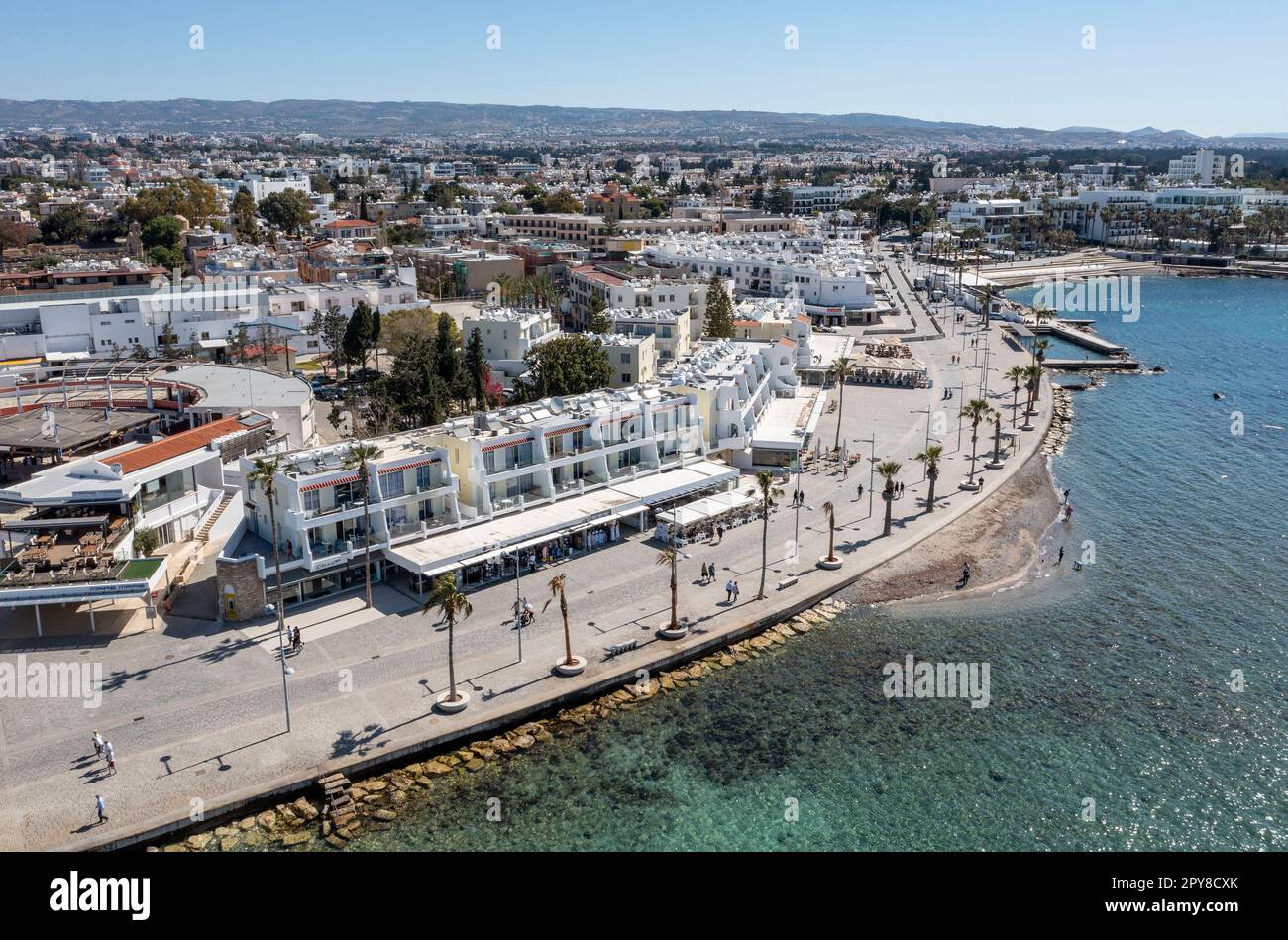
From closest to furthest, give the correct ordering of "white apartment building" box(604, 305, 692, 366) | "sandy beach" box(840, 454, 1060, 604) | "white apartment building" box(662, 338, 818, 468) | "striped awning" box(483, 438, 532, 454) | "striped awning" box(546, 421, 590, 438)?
"sandy beach" box(840, 454, 1060, 604) → "striped awning" box(483, 438, 532, 454) → "striped awning" box(546, 421, 590, 438) → "white apartment building" box(662, 338, 818, 468) → "white apartment building" box(604, 305, 692, 366)

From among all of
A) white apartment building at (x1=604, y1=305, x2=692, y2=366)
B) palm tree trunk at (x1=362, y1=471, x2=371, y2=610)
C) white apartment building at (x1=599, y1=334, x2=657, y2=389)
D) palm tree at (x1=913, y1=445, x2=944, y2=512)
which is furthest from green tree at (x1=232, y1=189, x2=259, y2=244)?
palm tree at (x1=913, y1=445, x2=944, y2=512)

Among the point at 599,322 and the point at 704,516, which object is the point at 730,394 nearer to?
the point at 704,516

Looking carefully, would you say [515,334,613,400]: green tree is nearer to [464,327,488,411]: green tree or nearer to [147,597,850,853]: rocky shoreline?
[464,327,488,411]: green tree

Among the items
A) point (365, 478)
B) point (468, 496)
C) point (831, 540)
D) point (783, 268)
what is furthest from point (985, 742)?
point (783, 268)

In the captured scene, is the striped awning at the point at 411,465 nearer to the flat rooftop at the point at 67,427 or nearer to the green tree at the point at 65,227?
the flat rooftop at the point at 67,427
